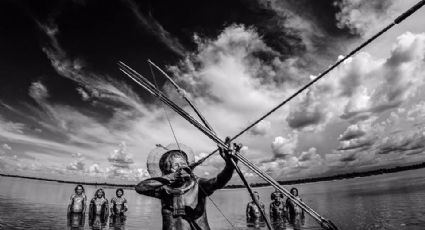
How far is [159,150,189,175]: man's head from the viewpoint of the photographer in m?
4.53

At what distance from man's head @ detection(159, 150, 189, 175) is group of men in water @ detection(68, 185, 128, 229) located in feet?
51.6

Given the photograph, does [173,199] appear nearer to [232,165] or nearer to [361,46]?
[232,165]

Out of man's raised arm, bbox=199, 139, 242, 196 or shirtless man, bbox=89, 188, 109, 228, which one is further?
shirtless man, bbox=89, 188, 109, 228

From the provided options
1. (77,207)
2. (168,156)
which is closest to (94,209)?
(77,207)

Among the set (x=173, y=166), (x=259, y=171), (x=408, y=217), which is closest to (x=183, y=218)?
(x=173, y=166)

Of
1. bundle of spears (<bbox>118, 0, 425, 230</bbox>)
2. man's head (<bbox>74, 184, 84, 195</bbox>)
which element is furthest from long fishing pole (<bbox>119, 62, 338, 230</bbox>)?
man's head (<bbox>74, 184, 84, 195</bbox>)

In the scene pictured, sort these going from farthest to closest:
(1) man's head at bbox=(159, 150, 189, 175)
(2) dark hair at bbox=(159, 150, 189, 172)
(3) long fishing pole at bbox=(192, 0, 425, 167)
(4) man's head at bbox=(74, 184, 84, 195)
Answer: (4) man's head at bbox=(74, 184, 84, 195) → (2) dark hair at bbox=(159, 150, 189, 172) → (1) man's head at bbox=(159, 150, 189, 175) → (3) long fishing pole at bbox=(192, 0, 425, 167)

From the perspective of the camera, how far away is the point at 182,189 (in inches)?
165

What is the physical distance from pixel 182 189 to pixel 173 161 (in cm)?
55

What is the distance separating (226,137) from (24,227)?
21282 millimetres

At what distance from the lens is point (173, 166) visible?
14.9ft

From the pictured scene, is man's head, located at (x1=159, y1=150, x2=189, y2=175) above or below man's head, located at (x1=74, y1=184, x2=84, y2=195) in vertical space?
above

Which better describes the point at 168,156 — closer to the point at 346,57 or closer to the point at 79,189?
the point at 346,57

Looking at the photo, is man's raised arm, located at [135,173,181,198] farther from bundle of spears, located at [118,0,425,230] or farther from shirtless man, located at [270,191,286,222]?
shirtless man, located at [270,191,286,222]
